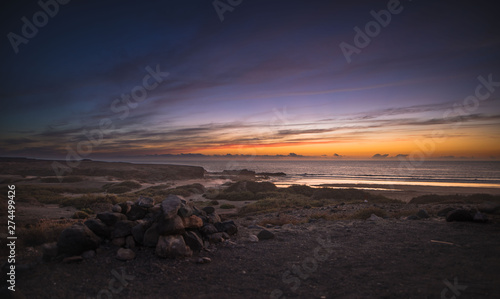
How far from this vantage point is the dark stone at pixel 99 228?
8484 millimetres

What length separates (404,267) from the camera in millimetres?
6695

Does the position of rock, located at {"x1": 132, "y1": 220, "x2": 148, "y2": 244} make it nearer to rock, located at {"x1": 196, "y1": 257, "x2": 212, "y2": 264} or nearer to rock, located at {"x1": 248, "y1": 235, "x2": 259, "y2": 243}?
rock, located at {"x1": 196, "y1": 257, "x2": 212, "y2": 264}

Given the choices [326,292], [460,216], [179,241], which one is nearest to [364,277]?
[326,292]

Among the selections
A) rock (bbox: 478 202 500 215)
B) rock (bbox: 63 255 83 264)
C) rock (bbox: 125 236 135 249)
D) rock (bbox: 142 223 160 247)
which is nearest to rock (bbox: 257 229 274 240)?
rock (bbox: 142 223 160 247)

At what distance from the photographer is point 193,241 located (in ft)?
27.8

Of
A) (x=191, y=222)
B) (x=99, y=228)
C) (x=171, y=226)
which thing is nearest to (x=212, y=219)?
(x=191, y=222)

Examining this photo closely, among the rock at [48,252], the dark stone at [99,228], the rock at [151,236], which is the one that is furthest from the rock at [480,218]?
the rock at [48,252]

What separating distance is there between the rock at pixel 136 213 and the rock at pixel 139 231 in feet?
3.80

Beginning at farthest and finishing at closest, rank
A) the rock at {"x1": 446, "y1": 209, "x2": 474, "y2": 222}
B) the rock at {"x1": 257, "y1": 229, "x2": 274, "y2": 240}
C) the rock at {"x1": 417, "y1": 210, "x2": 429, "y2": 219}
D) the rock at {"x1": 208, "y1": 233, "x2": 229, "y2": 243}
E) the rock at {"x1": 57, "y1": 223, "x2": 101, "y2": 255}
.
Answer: the rock at {"x1": 417, "y1": 210, "x2": 429, "y2": 219} → the rock at {"x1": 446, "y1": 209, "x2": 474, "y2": 222} → the rock at {"x1": 257, "y1": 229, "x2": 274, "y2": 240} → the rock at {"x1": 208, "y1": 233, "x2": 229, "y2": 243} → the rock at {"x1": 57, "y1": 223, "x2": 101, "y2": 255}

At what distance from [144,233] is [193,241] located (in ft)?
5.74

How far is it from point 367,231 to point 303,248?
11.7ft

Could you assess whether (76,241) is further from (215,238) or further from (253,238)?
(253,238)

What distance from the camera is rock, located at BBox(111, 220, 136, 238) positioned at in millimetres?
8586

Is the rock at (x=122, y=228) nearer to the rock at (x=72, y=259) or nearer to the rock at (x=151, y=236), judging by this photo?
the rock at (x=151, y=236)
